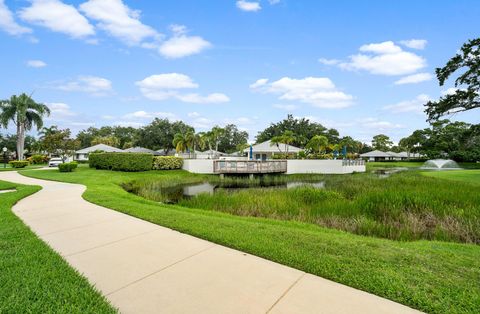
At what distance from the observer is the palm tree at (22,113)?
106 ft

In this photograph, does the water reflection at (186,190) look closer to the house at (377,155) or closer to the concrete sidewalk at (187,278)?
the concrete sidewalk at (187,278)

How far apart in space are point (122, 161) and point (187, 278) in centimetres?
2214

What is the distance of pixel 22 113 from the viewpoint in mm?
32531

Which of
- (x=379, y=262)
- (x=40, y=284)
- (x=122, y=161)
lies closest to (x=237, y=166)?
(x=122, y=161)

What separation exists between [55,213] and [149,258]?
4.65 m

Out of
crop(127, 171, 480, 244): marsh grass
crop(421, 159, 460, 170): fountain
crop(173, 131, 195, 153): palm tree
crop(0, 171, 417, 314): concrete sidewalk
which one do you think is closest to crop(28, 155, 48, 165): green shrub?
crop(173, 131, 195, 153): palm tree

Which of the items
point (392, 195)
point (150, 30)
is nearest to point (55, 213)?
point (392, 195)

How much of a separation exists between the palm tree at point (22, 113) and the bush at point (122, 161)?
18.0 m

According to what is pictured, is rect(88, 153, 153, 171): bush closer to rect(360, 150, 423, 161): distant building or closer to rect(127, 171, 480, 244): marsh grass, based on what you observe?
rect(127, 171, 480, 244): marsh grass

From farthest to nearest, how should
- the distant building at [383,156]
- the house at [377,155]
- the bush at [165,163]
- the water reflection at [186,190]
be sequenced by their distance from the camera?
the distant building at [383,156], the house at [377,155], the bush at [165,163], the water reflection at [186,190]

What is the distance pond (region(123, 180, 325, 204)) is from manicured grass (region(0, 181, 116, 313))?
25.6 ft

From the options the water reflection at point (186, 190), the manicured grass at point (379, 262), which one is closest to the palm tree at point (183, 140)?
the water reflection at point (186, 190)

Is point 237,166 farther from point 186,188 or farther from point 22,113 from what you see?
point 22,113

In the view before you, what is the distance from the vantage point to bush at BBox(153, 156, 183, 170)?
24531mm
